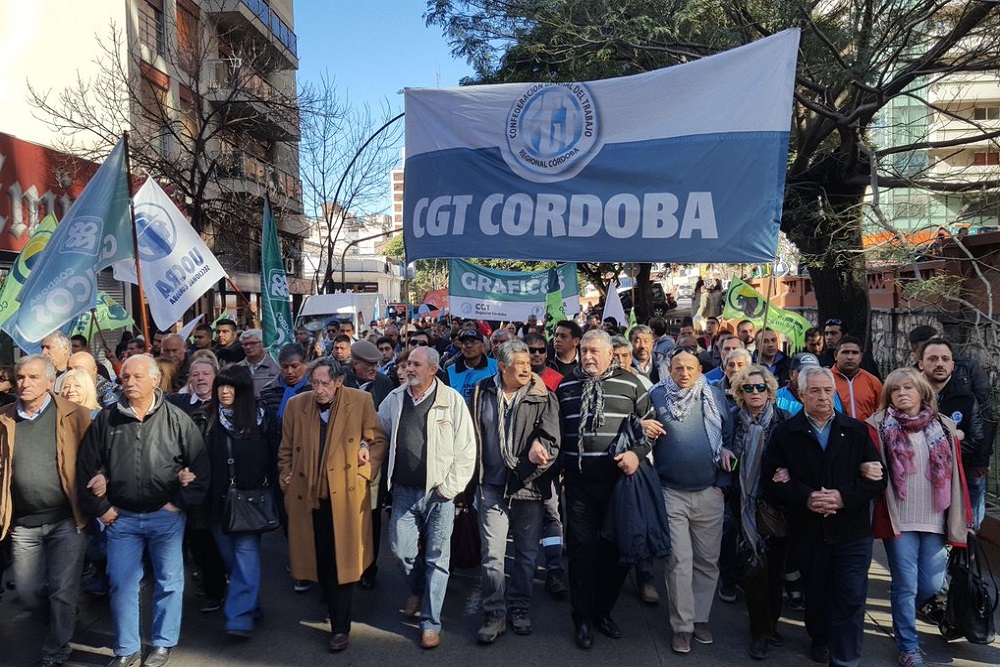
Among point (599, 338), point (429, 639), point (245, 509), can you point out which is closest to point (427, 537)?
point (429, 639)

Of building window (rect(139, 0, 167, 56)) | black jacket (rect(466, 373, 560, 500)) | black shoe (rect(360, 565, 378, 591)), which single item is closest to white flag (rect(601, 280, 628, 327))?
black shoe (rect(360, 565, 378, 591))

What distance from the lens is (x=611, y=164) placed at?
5395 millimetres

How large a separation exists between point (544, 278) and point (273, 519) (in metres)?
8.83

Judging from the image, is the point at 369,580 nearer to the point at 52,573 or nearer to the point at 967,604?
the point at 52,573

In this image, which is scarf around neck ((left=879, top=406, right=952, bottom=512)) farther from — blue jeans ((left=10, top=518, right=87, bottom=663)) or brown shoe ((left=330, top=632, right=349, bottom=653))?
blue jeans ((left=10, top=518, right=87, bottom=663))

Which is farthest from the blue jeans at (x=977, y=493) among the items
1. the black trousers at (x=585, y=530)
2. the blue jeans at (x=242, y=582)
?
the blue jeans at (x=242, y=582)

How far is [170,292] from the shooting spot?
6973mm

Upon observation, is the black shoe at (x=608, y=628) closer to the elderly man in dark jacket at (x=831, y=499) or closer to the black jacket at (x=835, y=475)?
the elderly man in dark jacket at (x=831, y=499)

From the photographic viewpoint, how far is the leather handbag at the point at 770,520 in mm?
4430

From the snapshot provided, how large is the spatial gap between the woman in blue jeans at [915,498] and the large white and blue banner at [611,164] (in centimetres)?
125

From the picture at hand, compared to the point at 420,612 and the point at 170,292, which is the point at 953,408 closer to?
the point at 420,612

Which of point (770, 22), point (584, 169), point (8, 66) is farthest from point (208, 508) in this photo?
point (8, 66)

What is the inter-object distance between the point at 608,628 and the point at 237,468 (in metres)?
2.45

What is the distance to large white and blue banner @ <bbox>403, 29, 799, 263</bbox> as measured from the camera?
16.2 feet
